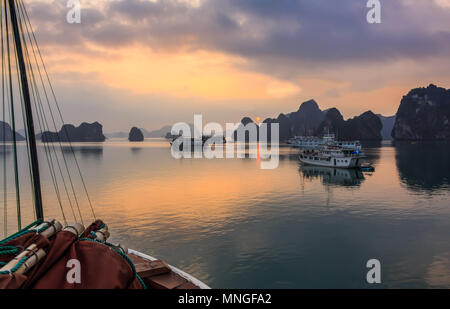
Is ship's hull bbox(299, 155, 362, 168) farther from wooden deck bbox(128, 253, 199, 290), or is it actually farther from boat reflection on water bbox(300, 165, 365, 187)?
wooden deck bbox(128, 253, 199, 290)

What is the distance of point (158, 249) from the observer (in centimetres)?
2527

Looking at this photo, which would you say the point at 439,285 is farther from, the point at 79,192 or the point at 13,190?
the point at 13,190

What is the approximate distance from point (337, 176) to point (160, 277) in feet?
223

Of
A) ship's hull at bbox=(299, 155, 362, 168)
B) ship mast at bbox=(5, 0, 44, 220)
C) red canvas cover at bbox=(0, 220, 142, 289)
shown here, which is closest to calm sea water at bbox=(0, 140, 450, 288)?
ship mast at bbox=(5, 0, 44, 220)

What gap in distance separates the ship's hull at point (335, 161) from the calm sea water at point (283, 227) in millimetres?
17819

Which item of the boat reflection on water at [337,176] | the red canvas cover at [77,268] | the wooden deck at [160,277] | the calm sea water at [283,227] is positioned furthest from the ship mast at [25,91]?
the boat reflection on water at [337,176]

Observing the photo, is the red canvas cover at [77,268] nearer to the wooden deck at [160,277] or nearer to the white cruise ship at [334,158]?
the wooden deck at [160,277]

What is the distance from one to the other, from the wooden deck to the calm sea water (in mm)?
10685

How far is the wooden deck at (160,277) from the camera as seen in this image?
9.05m

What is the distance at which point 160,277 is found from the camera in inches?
376

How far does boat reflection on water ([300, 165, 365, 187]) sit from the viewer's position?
203ft

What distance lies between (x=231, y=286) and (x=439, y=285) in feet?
45.5

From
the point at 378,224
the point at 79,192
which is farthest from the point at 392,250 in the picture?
the point at 79,192

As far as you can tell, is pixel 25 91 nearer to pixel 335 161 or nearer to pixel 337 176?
pixel 337 176
